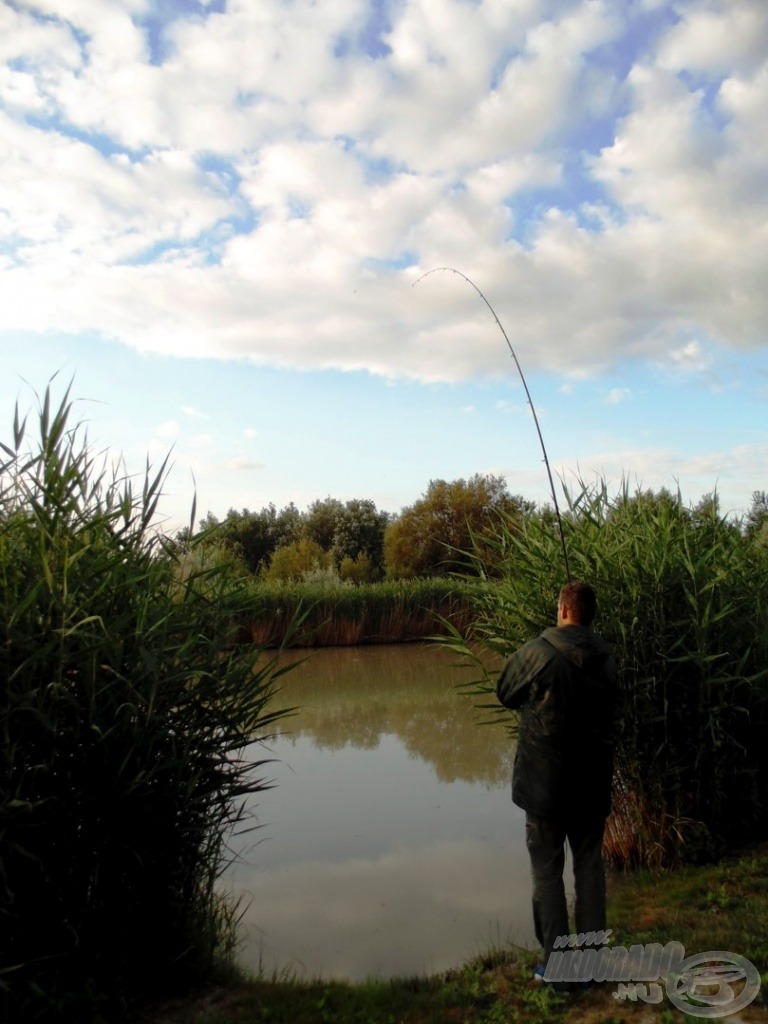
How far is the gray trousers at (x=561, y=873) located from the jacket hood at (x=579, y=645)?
28.5 inches

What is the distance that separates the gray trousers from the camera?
155 inches

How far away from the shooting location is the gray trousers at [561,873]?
3.94m

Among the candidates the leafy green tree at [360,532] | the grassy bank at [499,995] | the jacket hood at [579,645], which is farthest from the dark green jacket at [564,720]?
the leafy green tree at [360,532]

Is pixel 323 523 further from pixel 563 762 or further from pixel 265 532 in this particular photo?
pixel 563 762

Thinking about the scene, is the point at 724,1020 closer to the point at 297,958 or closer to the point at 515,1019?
the point at 515,1019

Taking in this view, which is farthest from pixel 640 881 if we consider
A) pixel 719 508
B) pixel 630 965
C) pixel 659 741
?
pixel 719 508

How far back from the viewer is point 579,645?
399cm

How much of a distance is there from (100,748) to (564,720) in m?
2.14

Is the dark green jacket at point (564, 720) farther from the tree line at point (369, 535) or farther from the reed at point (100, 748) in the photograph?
the tree line at point (369, 535)

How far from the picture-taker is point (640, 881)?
5.89 meters

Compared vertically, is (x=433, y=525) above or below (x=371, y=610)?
above

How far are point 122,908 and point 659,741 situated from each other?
12.3 feet

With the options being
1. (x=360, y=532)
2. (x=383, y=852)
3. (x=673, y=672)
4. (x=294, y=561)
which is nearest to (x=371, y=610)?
(x=383, y=852)

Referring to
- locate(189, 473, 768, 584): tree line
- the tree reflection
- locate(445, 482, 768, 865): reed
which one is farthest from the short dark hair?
locate(189, 473, 768, 584): tree line
